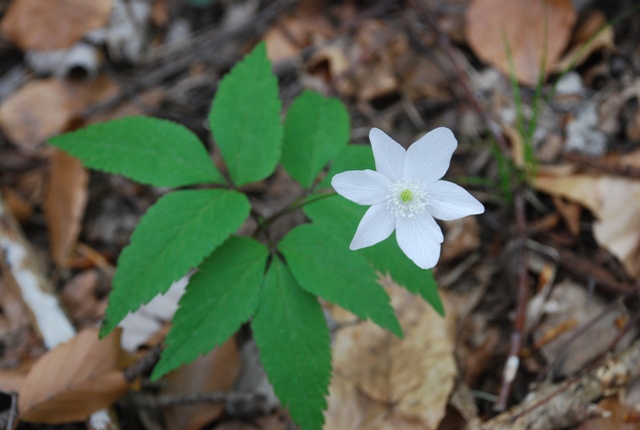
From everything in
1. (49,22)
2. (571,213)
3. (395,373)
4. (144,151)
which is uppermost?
(49,22)

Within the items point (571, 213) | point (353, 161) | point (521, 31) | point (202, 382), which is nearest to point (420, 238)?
point (353, 161)

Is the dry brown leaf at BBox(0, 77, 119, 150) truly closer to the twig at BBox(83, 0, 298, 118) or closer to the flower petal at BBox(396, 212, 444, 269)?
the twig at BBox(83, 0, 298, 118)

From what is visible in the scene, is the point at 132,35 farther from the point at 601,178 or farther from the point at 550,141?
the point at 601,178

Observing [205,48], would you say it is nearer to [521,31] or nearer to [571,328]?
[521,31]

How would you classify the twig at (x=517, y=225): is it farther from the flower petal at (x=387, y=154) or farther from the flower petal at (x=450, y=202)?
the flower petal at (x=387, y=154)

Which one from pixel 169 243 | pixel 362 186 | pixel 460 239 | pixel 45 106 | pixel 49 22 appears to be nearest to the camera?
pixel 362 186

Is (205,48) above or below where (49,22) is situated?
below

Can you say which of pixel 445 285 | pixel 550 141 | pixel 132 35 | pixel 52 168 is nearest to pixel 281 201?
pixel 445 285
